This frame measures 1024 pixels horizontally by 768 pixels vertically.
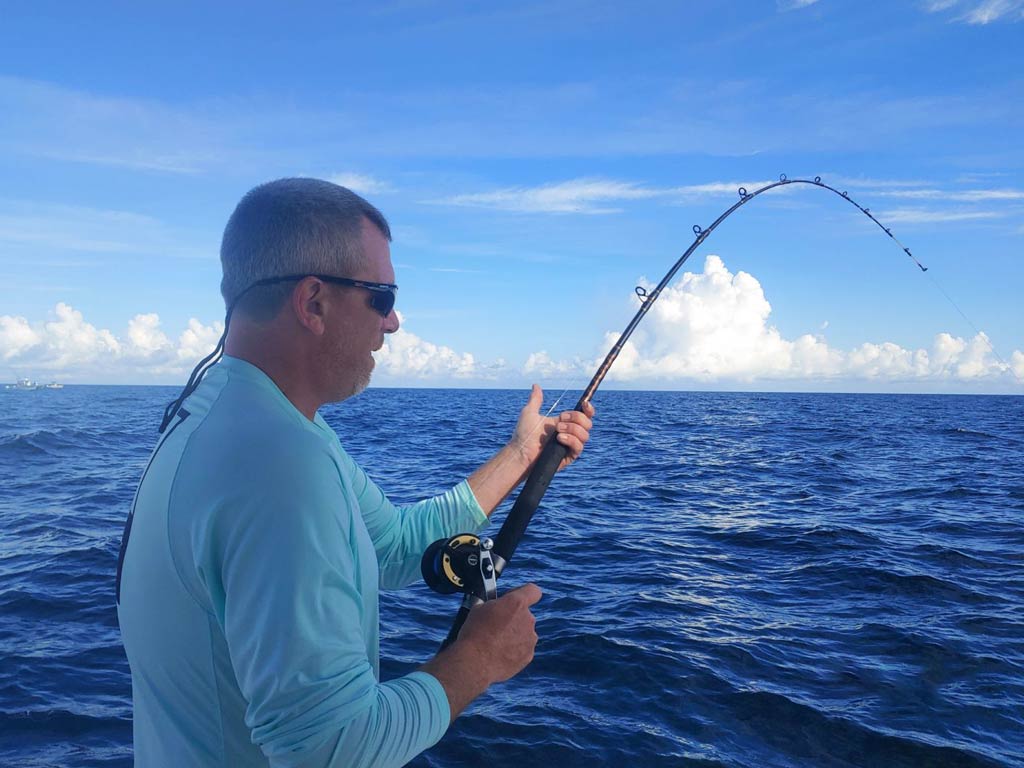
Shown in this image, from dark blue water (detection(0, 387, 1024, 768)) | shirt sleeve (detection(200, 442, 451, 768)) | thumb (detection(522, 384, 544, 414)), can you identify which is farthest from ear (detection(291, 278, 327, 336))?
dark blue water (detection(0, 387, 1024, 768))

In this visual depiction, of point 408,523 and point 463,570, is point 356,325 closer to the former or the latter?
point 463,570

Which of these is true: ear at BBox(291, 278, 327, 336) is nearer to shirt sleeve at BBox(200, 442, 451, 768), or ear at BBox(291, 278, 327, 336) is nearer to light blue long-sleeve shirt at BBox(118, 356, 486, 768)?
light blue long-sleeve shirt at BBox(118, 356, 486, 768)

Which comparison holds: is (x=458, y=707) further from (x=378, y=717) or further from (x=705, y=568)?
(x=705, y=568)

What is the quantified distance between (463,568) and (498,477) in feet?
2.77

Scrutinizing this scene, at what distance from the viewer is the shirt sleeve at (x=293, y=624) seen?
1.43 metres

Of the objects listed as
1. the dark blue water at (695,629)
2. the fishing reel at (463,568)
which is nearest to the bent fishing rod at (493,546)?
the fishing reel at (463,568)

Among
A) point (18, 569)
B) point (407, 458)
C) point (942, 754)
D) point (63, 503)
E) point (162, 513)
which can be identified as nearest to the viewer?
point (162, 513)

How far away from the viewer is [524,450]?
3252 millimetres

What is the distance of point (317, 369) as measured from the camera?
6.29 ft

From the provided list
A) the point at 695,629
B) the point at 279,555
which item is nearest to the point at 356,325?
the point at 279,555

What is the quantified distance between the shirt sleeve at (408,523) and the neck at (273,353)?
2.65 ft

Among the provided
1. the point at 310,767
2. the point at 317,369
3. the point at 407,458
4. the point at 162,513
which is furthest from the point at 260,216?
the point at 407,458

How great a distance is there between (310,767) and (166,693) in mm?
438

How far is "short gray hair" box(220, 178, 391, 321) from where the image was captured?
6.09ft
